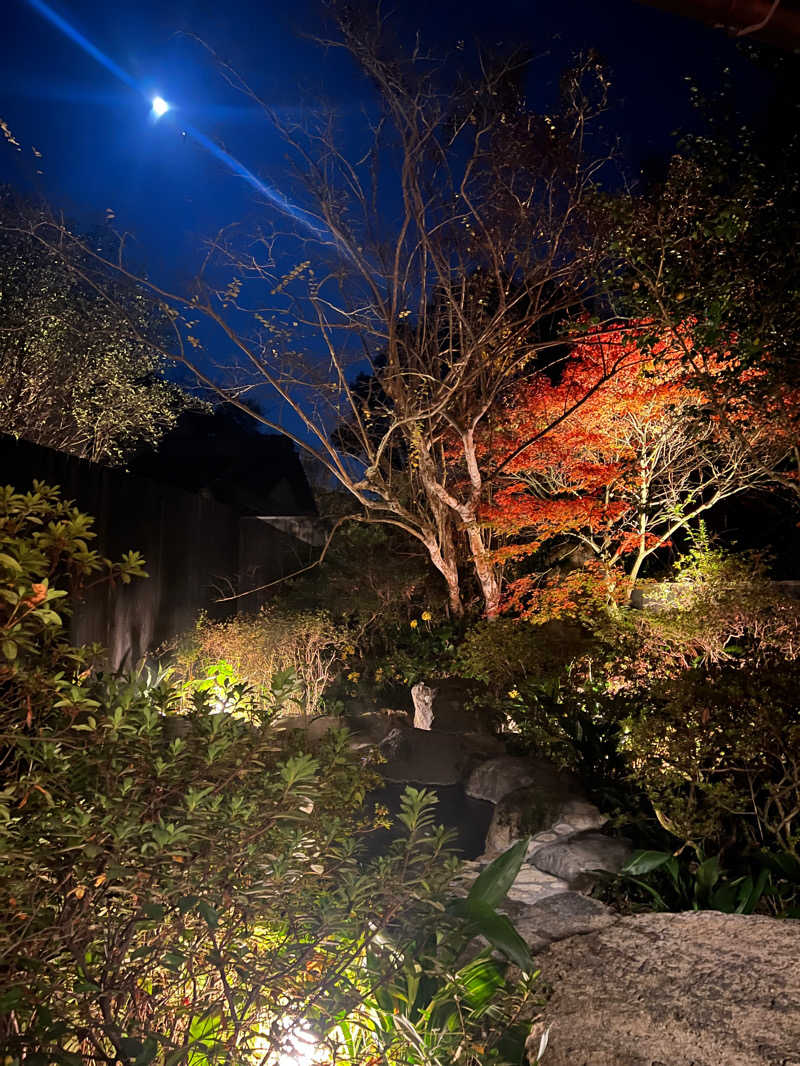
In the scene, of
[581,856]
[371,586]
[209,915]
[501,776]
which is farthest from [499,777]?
[209,915]

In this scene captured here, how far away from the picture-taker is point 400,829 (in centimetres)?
562

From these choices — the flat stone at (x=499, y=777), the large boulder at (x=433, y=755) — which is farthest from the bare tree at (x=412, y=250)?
the flat stone at (x=499, y=777)

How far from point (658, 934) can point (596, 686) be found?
4126 mm

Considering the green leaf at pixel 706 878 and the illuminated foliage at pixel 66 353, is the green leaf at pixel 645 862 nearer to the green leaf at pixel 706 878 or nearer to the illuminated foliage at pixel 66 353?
the green leaf at pixel 706 878

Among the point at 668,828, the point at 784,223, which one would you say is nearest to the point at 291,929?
the point at 668,828

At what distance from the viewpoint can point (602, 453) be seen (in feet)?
35.2

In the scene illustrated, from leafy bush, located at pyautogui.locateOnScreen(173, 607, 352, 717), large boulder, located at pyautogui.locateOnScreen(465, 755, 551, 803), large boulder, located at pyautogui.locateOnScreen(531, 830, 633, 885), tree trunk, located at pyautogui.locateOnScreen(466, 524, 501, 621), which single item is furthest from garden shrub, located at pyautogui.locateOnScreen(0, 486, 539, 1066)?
tree trunk, located at pyautogui.locateOnScreen(466, 524, 501, 621)

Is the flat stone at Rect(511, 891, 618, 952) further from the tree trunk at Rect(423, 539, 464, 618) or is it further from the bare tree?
the tree trunk at Rect(423, 539, 464, 618)

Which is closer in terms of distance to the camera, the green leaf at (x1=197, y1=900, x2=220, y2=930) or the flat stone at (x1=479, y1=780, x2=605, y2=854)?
the green leaf at (x1=197, y1=900, x2=220, y2=930)

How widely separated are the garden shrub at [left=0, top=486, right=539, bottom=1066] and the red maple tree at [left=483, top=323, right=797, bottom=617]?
7252 mm

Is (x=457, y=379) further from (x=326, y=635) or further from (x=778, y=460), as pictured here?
(x=778, y=460)

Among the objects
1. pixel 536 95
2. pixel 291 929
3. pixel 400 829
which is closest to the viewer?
pixel 291 929

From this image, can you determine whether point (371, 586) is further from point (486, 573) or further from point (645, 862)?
point (645, 862)

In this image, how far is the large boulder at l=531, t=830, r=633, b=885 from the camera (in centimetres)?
440
